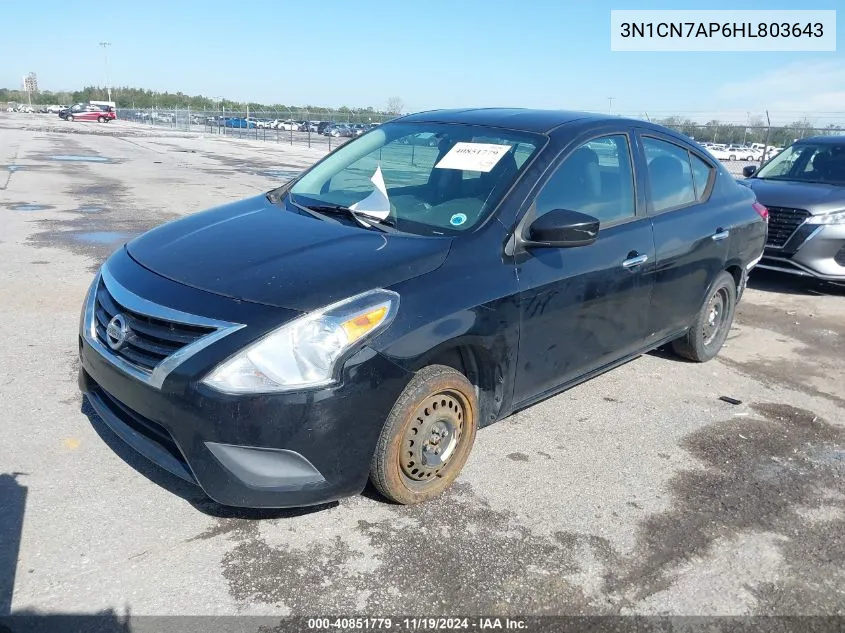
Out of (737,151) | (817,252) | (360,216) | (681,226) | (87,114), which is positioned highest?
(87,114)

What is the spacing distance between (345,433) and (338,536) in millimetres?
540

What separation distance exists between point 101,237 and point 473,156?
21.5 feet

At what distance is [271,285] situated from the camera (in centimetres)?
279

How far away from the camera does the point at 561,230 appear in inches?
→ 130

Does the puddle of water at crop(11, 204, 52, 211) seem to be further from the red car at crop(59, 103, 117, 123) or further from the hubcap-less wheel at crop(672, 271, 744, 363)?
the red car at crop(59, 103, 117, 123)

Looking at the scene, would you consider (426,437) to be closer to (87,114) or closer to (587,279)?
(587,279)

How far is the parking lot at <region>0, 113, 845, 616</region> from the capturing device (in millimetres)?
2600

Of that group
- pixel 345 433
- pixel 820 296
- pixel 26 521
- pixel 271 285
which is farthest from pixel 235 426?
pixel 820 296

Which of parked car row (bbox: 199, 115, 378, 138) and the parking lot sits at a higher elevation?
parked car row (bbox: 199, 115, 378, 138)

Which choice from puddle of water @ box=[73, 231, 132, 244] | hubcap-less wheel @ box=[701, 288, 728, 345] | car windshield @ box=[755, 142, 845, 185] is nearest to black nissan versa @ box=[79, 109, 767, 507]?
hubcap-less wheel @ box=[701, 288, 728, 345]

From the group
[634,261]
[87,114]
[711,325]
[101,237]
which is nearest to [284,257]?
[634,261]

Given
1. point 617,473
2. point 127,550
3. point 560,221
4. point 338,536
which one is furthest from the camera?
point 617,473

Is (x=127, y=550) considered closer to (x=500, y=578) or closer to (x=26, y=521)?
(x=26, y=521)

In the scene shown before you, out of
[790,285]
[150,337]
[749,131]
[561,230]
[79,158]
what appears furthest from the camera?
[749,131]
